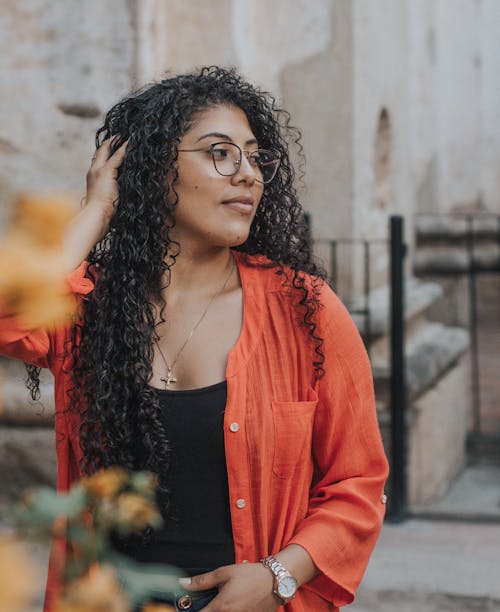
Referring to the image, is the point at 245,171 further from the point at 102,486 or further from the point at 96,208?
the point at 102,486

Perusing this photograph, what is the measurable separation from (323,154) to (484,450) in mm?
2251

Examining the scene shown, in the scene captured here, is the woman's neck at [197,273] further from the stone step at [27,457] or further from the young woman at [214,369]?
the stone step at [27,457]

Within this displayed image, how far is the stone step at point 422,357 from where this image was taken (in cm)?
480

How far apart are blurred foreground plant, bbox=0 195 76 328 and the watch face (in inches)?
45.3

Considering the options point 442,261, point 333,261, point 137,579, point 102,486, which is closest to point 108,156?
point 102,486

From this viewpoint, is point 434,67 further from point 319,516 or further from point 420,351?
point 319,516

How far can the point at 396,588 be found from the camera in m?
3.60

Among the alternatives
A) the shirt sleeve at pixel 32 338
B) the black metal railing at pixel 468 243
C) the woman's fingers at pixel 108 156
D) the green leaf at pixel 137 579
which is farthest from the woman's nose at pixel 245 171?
the black metal railing at pixel 468 243

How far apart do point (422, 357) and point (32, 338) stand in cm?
366

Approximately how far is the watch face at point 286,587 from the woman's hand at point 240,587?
14mm

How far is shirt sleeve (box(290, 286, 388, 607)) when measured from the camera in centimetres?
178

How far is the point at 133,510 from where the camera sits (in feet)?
2.64

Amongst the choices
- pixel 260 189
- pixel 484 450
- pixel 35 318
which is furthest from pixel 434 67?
pixel 35 318

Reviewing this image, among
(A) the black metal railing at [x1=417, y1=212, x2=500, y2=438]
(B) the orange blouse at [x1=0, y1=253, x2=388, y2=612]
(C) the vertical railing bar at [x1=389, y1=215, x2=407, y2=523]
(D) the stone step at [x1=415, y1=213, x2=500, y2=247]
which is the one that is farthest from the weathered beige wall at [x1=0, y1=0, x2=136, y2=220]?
(D) the stone step at [x1=415, y1=213, x2=500, y2=247]
